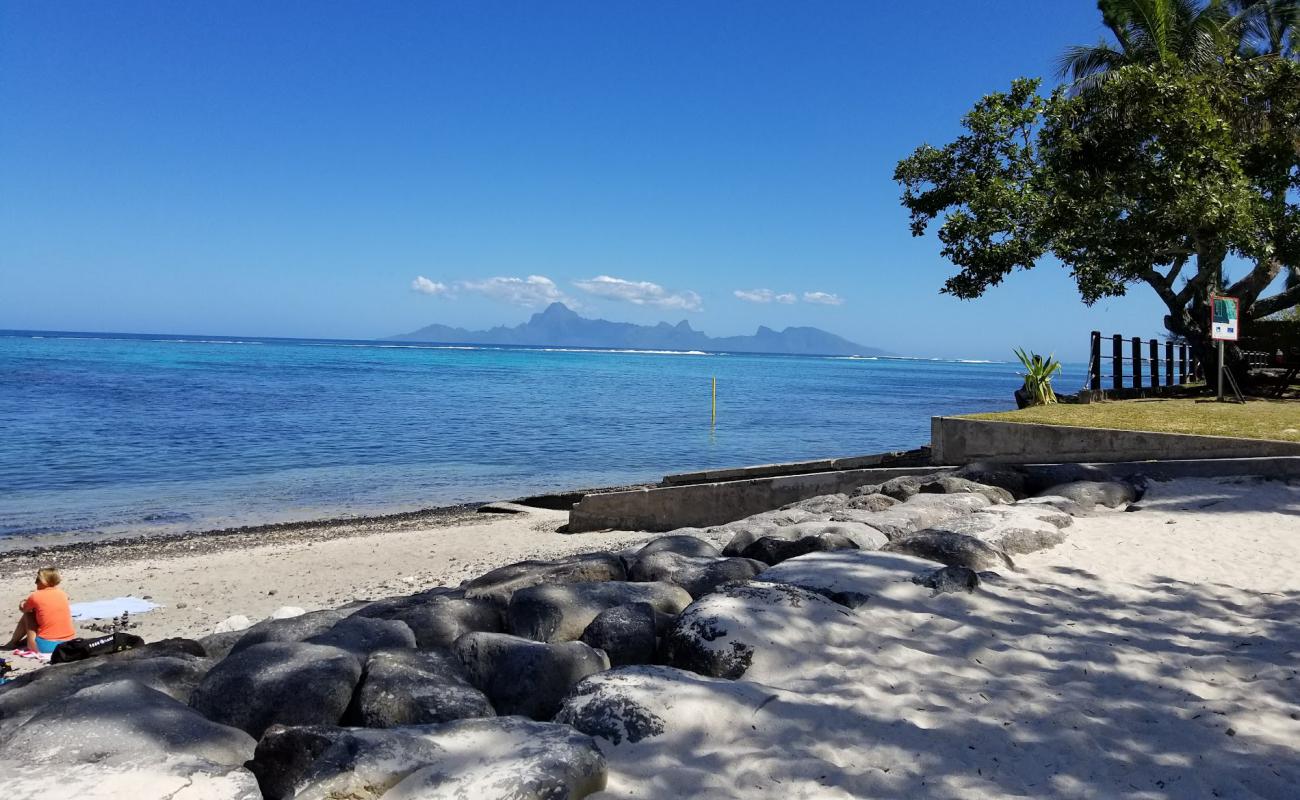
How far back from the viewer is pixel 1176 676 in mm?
4207

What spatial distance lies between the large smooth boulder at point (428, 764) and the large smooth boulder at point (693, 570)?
254 cm

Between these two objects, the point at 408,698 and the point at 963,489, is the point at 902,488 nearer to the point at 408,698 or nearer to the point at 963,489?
the point at 963,489

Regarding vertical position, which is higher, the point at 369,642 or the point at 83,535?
the point at 369,642

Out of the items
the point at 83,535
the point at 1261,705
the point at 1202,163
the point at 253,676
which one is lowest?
the point at 83,535

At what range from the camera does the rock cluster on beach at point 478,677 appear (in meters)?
2.79

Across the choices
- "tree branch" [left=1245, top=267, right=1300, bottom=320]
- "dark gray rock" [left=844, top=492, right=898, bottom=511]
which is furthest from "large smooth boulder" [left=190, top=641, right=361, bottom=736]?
"tree branch" [left=1245, top=267, right=1300, bottom=320]

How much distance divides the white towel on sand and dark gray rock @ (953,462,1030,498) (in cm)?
894

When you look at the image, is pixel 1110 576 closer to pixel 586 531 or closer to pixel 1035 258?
pixel 586 531

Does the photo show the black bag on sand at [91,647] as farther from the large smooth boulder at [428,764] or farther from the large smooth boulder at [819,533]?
the large smooth boulder at [819,533]

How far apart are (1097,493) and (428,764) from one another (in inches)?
293

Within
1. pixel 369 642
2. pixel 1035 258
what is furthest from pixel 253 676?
pixel 1035 258

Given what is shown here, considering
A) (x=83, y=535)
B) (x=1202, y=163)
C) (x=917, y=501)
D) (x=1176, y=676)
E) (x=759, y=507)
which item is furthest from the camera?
(x=1202, y=163)

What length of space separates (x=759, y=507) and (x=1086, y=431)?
427 centimetres

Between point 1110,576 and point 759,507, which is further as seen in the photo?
point 759,507
